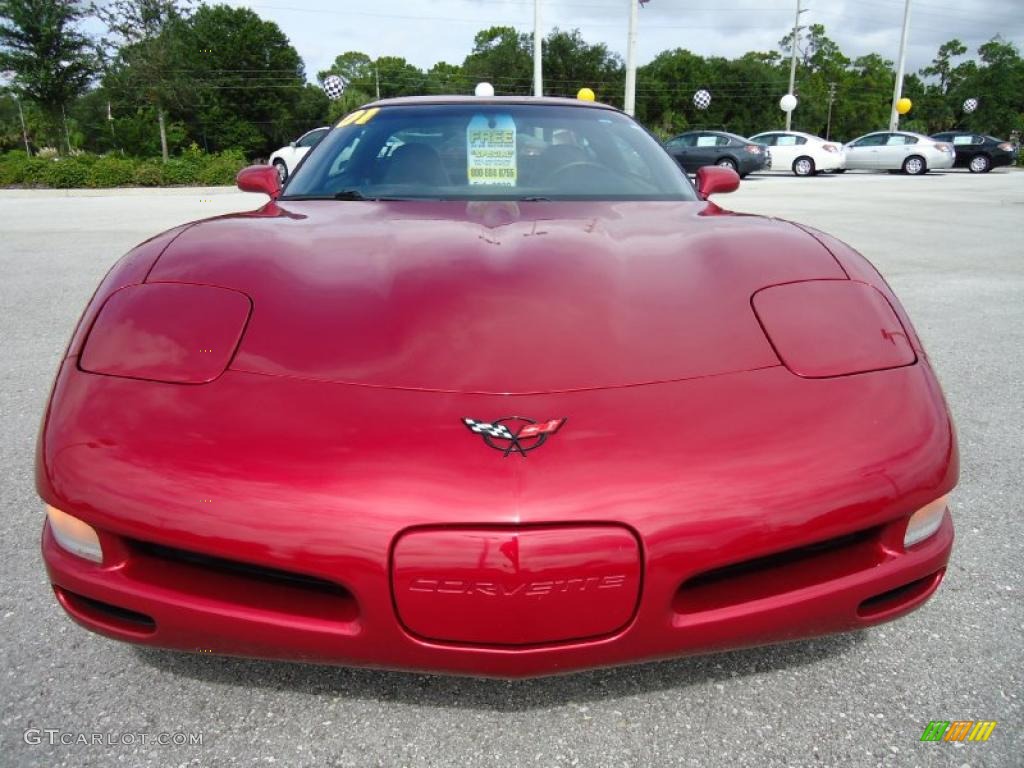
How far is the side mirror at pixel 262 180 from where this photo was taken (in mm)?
2592

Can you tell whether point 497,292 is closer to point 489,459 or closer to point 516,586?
point 489,459

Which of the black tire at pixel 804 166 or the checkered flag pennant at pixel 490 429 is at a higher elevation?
the checkered flag pennant at pixel 490 429

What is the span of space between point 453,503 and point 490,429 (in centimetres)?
14

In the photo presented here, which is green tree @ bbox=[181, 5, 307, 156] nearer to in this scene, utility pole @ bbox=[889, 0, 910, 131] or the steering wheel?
utility pole @ bbox=[889, 0, 910, 131]

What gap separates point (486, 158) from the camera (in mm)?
2365

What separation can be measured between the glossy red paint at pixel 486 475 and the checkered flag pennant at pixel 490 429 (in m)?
0.02

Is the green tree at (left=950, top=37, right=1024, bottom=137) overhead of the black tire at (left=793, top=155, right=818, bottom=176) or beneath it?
overhead

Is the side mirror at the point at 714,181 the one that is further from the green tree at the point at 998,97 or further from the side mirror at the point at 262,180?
the green tree at the point at 998,97

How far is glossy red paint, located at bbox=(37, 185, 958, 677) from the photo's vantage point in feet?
3.67

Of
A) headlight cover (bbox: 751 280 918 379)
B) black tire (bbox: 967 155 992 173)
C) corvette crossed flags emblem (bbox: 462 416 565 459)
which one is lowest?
black tire (bbox: 967 155 992 173)

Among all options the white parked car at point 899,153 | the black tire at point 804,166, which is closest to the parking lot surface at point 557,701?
the black tire at point 804,166

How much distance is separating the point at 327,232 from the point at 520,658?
109 cm

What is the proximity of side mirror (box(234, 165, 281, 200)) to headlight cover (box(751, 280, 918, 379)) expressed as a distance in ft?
5.80

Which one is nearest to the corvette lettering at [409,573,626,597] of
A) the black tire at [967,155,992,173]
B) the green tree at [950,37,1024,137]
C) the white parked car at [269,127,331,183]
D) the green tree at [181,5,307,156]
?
the white parked car at [269,127,331,183]
